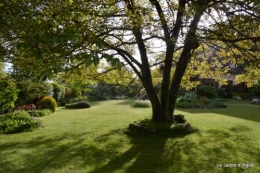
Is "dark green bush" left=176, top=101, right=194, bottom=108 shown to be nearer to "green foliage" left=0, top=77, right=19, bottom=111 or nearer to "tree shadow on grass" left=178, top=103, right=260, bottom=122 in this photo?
"tree shadow on grass" left=178, top=103, right=260, bottom=122

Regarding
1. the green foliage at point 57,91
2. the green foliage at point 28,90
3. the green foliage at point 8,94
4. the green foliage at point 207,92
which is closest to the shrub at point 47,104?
the green foliage at point 28,90

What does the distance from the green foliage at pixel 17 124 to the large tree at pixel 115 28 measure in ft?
11.5

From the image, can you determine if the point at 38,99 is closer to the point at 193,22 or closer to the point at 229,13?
the point at 193,22

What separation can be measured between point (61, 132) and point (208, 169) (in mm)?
5579

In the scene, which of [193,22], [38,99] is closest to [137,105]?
[38,99]

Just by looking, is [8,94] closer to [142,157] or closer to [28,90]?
[28,90]

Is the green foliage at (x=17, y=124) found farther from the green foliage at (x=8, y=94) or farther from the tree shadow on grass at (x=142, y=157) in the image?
the tree shadow on grass at (x=142, y=157)

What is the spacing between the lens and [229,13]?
5059 millimetres

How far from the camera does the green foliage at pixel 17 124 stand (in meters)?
8.38

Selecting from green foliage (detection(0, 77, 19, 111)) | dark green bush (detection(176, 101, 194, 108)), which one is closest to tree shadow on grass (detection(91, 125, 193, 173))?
green foliage (detection(0, 77, 19, 111))

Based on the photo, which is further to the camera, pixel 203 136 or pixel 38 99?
pixel 38 99

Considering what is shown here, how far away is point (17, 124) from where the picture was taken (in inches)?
341

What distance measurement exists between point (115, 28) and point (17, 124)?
5.94 m

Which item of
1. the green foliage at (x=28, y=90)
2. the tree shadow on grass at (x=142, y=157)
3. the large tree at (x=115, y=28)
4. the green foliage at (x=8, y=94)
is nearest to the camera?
the large tree at (x=115, y=28)
